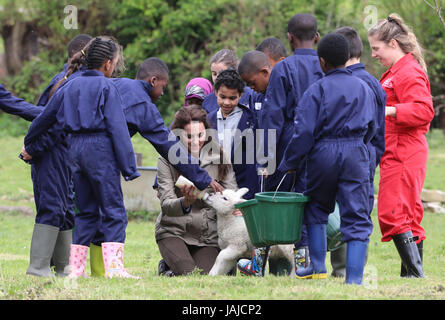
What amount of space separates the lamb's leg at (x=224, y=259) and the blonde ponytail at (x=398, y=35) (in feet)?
7.78

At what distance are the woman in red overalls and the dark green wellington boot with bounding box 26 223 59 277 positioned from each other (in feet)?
9.54

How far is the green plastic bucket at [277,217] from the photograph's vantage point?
5.07m

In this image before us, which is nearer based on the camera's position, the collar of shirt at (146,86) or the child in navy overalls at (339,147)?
the child in navy overalls at (339,147)

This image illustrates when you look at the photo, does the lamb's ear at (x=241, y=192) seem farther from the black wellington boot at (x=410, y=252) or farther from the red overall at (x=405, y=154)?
the black wellington boot at (x=410, y=252)

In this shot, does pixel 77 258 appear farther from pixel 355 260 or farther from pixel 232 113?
pixel 355 260

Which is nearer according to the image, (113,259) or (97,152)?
(97,152)

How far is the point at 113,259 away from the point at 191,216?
98cm

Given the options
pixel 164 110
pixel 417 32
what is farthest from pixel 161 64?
pixel 417 32

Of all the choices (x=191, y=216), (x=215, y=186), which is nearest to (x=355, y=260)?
(x=215, y=186)

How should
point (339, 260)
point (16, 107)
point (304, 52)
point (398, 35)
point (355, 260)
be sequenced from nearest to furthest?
point (355, 260) → point (304, 52) → point (339, 260) → point (16, 107) → point (398, 35)

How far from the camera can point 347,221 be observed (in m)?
5.05

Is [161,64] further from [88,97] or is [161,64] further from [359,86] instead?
[359,86]

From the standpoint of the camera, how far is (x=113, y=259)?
5.51 m

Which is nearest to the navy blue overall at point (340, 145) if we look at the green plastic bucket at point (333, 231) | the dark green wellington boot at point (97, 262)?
the green plastic bucket at point (333, 231)
